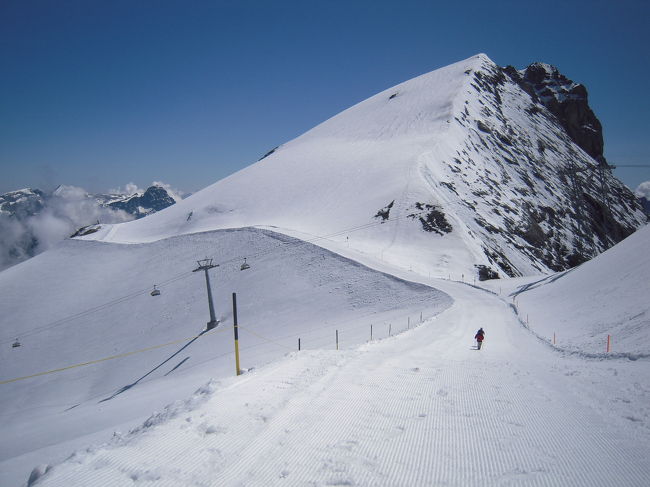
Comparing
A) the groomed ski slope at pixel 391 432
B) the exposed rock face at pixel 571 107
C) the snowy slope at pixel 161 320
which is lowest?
the snowy slope at pixel 161 320

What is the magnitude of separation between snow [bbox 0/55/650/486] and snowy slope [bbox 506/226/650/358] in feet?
0.58

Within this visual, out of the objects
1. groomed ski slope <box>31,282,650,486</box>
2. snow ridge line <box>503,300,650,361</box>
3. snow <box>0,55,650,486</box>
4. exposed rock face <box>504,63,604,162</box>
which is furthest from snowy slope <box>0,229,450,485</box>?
exposed rock face <box>504,63,604,162</box>

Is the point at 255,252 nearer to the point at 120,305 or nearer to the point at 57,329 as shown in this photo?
the point at 120,305

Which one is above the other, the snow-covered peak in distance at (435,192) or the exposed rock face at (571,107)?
the exposed rock face at (571,107)

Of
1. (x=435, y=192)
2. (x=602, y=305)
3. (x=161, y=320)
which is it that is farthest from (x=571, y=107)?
(x=161, y=320)

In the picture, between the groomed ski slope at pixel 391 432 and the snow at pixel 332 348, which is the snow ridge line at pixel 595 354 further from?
the groomed ski slope at pixel 391 432

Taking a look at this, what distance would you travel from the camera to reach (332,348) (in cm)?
2017

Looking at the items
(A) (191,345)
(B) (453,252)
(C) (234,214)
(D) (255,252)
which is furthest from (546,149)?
(A) (191,345)

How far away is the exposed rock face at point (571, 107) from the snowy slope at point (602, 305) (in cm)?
14011

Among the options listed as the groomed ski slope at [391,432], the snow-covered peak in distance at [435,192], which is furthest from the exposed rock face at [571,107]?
the groomed ski slope at [391,432]

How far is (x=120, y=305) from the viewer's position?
38.3 meters

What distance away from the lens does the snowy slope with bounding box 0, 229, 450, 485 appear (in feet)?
66.2

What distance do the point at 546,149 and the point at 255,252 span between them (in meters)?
103

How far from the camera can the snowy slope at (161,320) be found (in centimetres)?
2019
